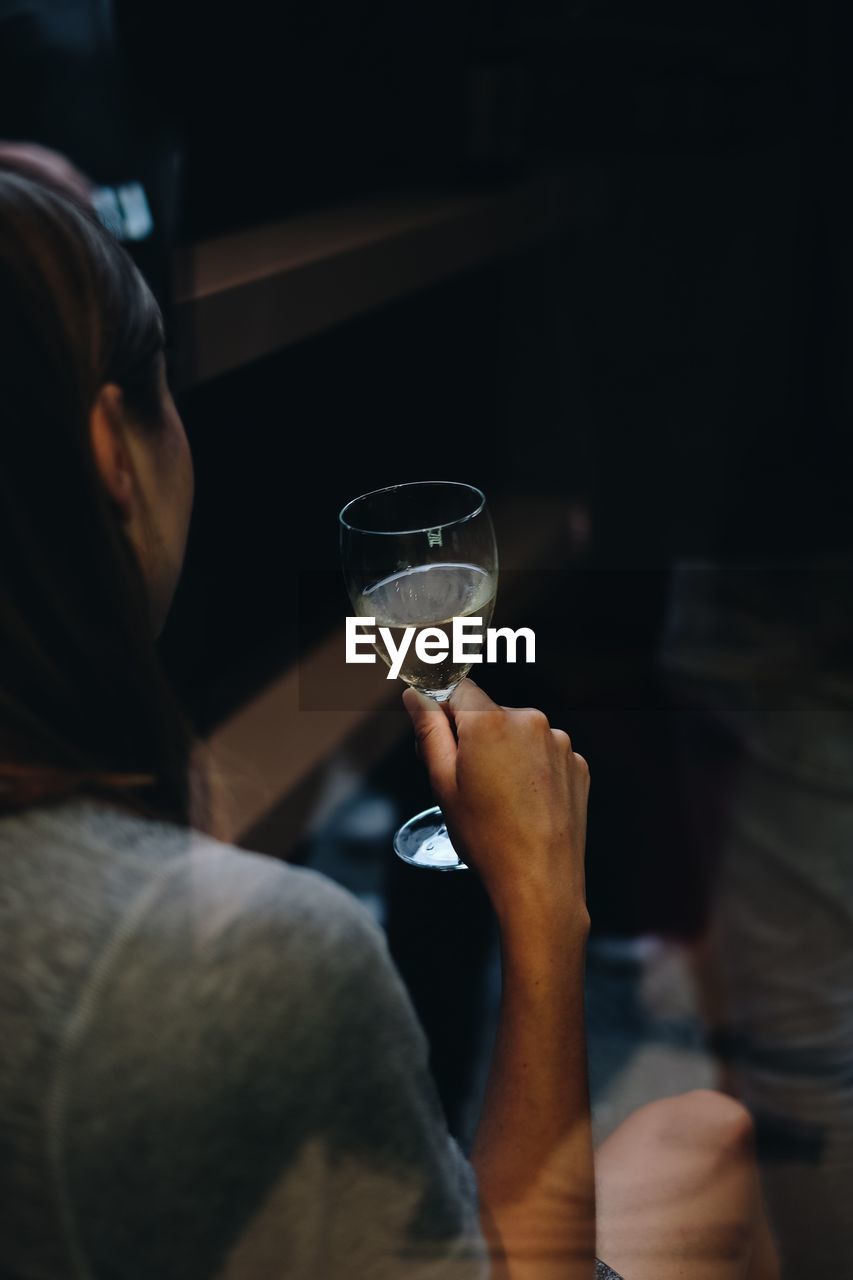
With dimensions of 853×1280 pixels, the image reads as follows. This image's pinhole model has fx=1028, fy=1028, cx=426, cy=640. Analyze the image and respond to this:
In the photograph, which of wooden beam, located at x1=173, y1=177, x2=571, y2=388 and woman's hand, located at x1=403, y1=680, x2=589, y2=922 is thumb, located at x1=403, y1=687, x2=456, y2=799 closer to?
woman's hand, located at x1=403, y1=680, x2=589, y2=922

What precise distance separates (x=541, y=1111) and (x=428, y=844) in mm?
140

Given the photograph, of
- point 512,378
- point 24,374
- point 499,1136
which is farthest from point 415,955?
point 512,378

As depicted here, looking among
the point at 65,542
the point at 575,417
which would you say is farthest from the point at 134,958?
the point at 575,417

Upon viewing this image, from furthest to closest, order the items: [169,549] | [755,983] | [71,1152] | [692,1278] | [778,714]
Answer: [778,714], [755,983], [692,1278], [169,549], [71,1152]

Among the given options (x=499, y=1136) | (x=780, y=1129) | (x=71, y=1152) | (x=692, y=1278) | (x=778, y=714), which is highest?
(x=71, y=1152)

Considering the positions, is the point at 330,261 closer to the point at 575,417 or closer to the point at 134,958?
the point at 575,417

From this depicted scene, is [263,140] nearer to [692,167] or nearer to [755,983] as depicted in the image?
[692,167]

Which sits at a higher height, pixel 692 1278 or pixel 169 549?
pixel 169 549

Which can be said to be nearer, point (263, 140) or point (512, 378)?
point (263, 140)

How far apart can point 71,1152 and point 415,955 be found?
32cm

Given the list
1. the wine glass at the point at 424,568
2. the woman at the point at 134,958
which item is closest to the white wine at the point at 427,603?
the wine glass at the point at 424,568

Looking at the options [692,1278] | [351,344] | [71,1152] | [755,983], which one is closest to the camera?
[71,1152]

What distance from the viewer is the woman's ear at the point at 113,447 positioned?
33 cm

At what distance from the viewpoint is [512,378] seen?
0.92 meters
